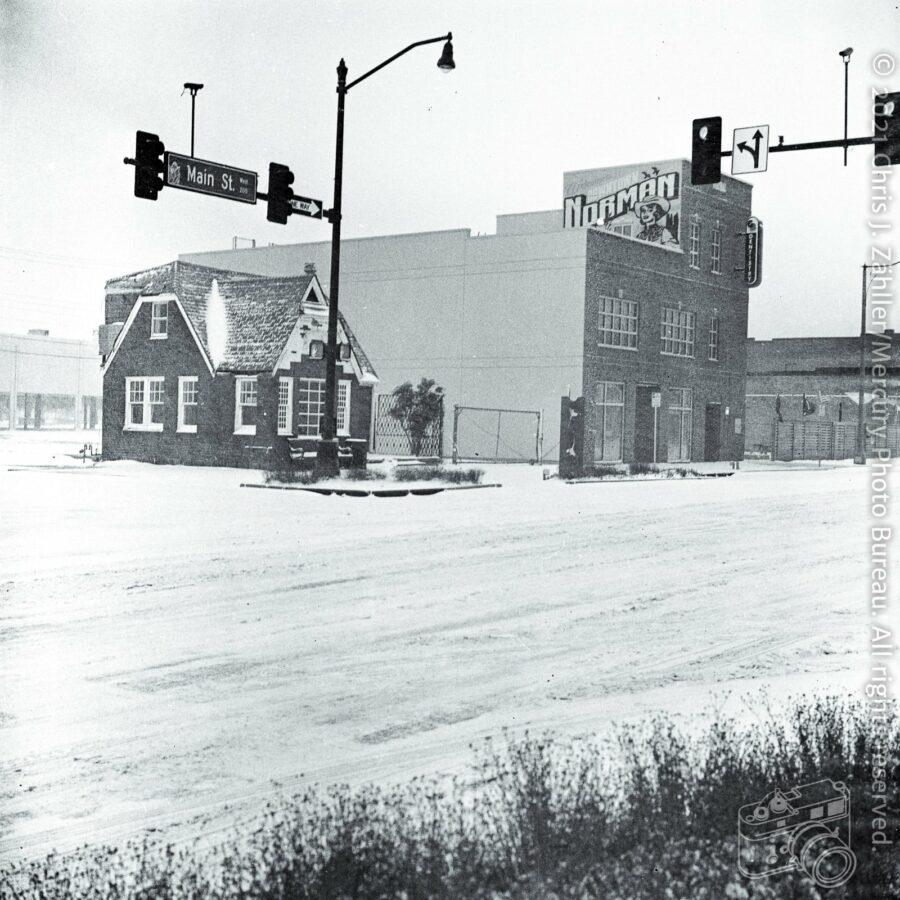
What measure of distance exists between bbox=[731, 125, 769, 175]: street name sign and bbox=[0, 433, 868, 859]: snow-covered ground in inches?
170

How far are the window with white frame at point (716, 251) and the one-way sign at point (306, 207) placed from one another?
28.8 metres

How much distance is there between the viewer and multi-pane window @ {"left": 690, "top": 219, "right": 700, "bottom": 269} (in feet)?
138

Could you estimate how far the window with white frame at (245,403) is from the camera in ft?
82.3

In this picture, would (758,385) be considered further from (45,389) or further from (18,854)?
(18,854)

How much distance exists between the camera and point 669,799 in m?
4.39

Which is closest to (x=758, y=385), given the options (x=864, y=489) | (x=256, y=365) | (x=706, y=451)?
(x=706, y=451)

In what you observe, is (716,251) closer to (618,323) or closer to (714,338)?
(714,338)

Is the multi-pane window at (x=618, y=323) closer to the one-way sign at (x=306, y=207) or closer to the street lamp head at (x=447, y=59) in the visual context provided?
the one-way sign at (x=306, y=207)

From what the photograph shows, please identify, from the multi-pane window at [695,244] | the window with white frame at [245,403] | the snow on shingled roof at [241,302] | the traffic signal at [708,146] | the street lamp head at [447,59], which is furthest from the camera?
the multi-pane window at [695,244]

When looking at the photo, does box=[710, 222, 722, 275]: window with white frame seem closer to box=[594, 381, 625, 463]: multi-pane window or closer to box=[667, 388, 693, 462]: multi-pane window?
box=[667, 388, 693, 462]: multi-pane window

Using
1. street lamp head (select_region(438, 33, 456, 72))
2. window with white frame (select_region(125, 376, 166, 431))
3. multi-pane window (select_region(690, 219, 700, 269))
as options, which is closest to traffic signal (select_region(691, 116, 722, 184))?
street lamp head (select_region(438, 33, 456, 72))

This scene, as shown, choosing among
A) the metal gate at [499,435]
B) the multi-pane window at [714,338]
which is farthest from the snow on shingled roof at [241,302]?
the multi-pane window at [714,338]

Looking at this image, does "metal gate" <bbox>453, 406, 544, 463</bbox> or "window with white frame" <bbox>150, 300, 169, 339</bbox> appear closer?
"window with white frame" <bbox>150, 300, 169, 339</bbox>

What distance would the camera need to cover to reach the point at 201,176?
8977mm
